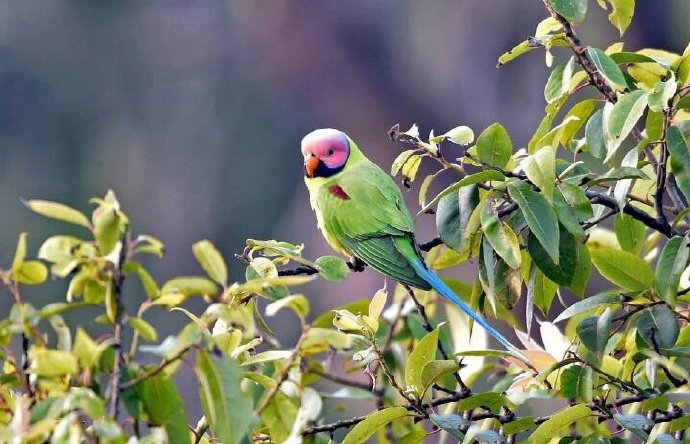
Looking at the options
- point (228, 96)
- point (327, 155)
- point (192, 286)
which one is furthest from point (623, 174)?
point (228, 96)

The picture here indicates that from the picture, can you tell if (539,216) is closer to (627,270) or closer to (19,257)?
(627,270)

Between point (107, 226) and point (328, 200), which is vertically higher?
point (107, 226)

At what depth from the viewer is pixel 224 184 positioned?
838cm

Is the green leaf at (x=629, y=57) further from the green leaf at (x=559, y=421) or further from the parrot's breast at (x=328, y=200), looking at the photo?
the parrot's breast at (x=328, y=200)

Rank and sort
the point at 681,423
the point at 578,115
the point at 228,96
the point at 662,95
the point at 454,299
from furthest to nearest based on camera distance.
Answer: the point at 228,96 → the point at 454,299 → the point at 578,115 → the point at 662,95 → the point at 681,423

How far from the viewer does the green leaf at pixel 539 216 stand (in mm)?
1062

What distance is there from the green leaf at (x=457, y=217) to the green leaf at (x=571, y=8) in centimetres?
21

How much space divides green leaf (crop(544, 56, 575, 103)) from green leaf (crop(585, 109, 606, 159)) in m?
0.05

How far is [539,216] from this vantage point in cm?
107

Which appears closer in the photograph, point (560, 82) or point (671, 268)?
point (671, 268)

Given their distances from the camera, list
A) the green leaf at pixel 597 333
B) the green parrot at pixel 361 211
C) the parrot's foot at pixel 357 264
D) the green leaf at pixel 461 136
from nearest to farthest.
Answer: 1. the green leaf at pixel 597 333
2. the green leaf at pixel 461 136
3. the green parrot at pixel 361 211
4. the parrot's foot at pixel 357 264

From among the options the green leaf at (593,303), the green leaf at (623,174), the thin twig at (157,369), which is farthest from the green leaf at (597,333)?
the thin twig at (157,369)

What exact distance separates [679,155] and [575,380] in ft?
0.87

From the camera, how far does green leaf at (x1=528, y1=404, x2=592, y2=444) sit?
0.99 meters
